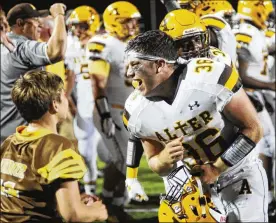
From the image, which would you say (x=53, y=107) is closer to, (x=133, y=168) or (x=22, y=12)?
(x=133, y=168)

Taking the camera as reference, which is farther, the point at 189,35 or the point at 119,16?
the point at 119,16

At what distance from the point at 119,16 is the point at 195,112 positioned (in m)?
1.25

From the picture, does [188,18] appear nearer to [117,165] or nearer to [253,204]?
[253,204]

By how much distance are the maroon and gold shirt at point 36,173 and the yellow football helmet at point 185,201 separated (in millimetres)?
438

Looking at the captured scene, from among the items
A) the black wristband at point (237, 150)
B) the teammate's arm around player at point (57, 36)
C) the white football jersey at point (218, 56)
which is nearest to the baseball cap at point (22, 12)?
the teammate's arm around player at point (57, 36)

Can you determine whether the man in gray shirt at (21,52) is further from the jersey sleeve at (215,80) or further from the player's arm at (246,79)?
the player's arm at (246,79)

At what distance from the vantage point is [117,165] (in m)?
3.00

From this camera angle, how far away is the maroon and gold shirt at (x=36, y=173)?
1455 millimetres

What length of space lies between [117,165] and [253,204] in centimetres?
109

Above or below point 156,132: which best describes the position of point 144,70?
above

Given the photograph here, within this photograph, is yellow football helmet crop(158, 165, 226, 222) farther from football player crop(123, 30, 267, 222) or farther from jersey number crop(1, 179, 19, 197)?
jersey number crop(1, 179, 19, 197)

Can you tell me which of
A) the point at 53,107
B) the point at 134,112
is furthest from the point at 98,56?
the point at 53,107

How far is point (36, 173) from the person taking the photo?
57.7 inches

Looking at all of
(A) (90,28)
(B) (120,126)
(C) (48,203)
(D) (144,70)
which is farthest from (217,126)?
(A) (90,28)
